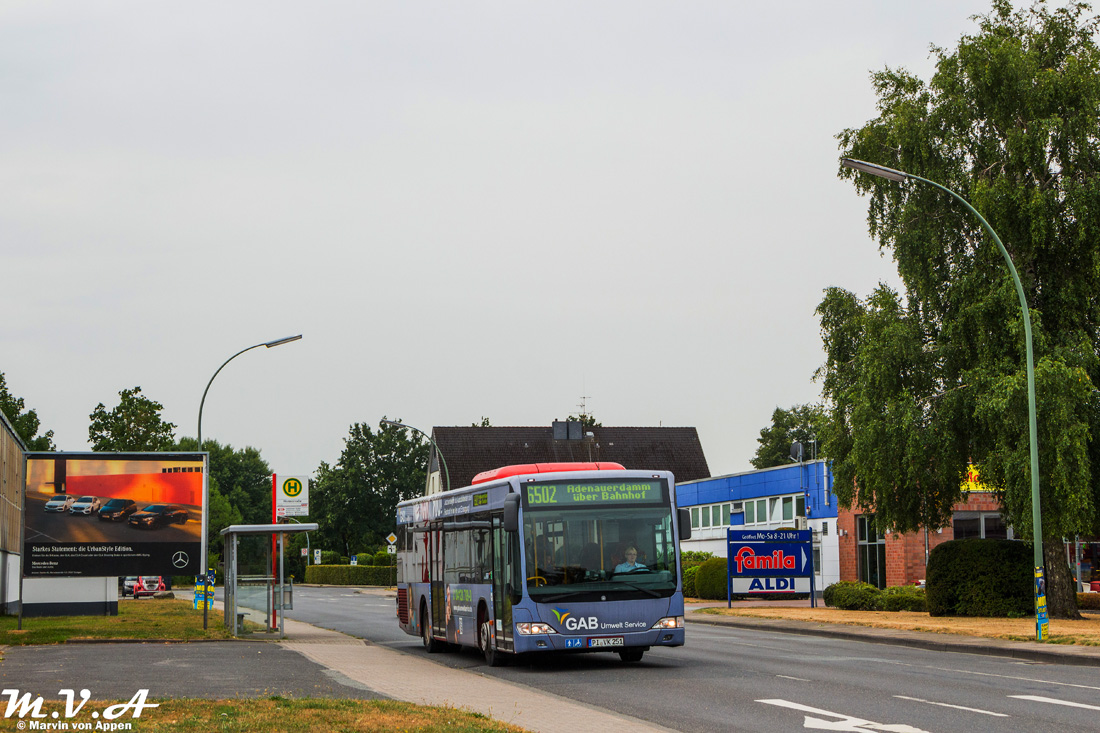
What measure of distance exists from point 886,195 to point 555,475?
17.4 metres

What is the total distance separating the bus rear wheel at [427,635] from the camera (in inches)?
921

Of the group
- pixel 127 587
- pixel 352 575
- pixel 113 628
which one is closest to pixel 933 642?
pixel 113 628

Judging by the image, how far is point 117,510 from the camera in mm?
29031

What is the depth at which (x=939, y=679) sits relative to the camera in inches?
664

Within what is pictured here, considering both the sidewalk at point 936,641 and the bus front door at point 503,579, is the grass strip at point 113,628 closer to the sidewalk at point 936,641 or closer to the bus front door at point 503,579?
the bus front door at point 503,579

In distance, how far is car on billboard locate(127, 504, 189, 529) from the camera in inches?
1150

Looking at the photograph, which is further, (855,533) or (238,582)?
(855,533)

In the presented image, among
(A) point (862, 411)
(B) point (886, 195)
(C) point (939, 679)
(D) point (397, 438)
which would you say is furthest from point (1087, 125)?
(D) point (397, 438)

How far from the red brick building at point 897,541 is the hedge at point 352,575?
4178cm

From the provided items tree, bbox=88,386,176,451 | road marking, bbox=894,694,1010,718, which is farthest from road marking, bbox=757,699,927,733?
tree, bbox=88,386,176,451

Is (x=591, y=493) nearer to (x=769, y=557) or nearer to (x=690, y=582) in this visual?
(x=769, y=557)

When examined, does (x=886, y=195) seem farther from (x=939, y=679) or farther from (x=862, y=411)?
(x=939, y=679)

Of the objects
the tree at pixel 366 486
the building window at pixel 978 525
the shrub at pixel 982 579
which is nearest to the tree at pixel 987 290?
the shrub at pixel 982 579

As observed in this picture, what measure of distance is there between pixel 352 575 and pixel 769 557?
5570cm
